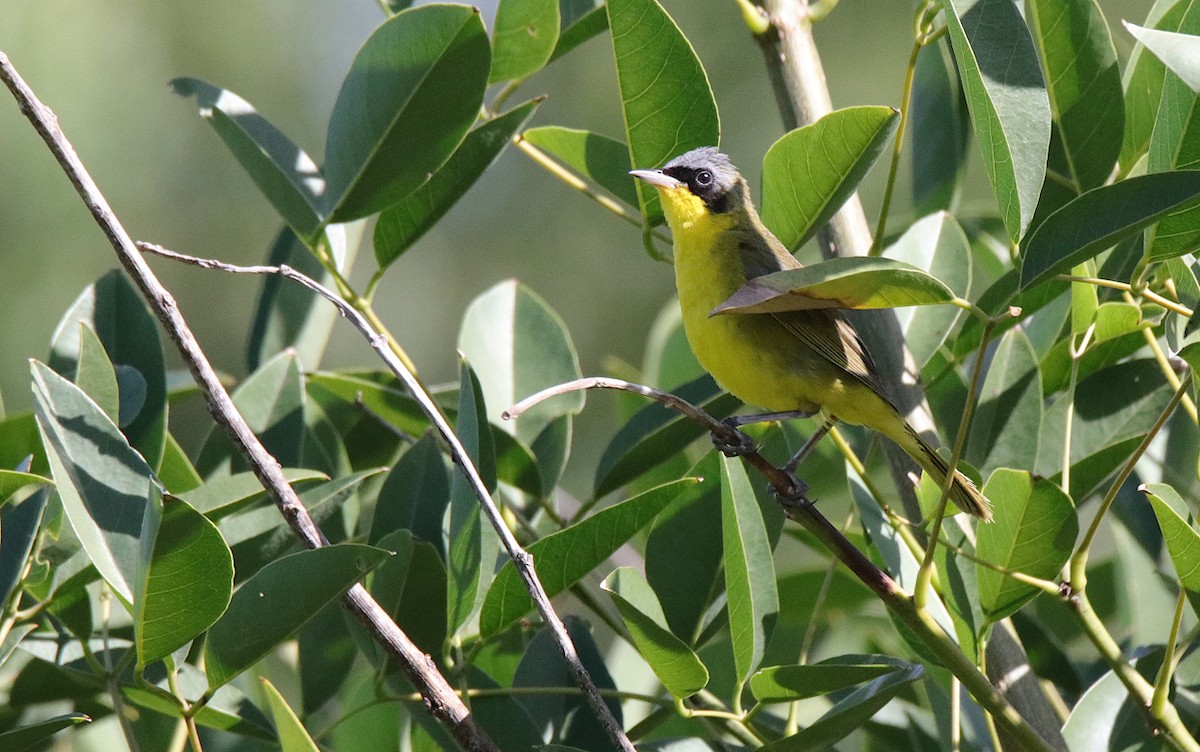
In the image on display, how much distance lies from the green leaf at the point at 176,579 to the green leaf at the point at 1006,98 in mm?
1168

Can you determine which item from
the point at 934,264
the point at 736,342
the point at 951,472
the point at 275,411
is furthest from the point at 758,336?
the point at 951,472

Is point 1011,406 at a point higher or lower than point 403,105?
lower

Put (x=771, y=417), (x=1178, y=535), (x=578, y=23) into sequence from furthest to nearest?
(x=771, y=417)
(x=578, y=23)
(x=1178, y=535)

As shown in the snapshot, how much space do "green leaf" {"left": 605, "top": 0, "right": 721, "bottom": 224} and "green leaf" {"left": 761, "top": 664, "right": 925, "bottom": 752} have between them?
1053 millimetres

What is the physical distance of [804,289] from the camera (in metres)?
1.50

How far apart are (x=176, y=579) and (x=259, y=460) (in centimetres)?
21

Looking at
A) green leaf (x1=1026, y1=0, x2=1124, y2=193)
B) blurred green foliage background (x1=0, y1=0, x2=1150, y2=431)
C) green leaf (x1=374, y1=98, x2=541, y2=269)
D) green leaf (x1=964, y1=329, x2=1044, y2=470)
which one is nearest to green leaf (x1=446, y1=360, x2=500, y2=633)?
green leaf (x1=374, y1=98, x2=541, y2=269)

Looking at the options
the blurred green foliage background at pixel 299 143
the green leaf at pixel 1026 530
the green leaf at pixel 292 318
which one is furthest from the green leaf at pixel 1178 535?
the blurred green foliage background at pixel 299 143

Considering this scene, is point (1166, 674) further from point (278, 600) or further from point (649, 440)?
point (278, 600)

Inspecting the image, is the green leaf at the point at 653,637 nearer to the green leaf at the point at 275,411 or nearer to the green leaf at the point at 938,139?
the green leaf at the point at 275,411

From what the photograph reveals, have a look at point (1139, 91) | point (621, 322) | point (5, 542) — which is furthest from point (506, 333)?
point (621, 322)

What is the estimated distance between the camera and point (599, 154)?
2477 millimetres

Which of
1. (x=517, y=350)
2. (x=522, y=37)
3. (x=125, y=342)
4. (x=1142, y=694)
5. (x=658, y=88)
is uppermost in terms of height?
(x=522, y=37)

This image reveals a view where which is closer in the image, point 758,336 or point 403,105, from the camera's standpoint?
point 403,105
